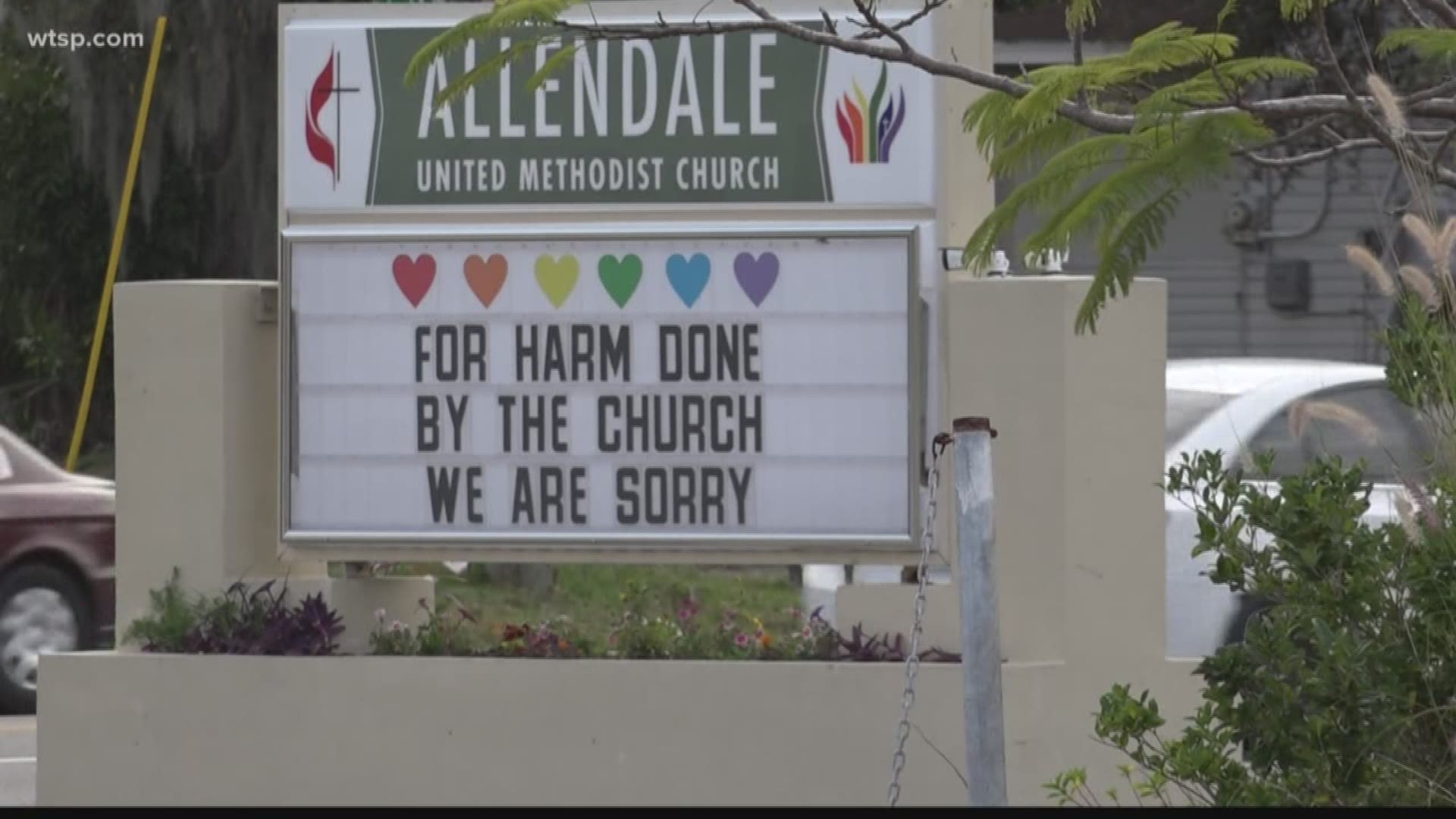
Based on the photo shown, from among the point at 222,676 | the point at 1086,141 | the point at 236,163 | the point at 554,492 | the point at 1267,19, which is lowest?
the point at 222,676

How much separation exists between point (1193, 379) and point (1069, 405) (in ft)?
10.3

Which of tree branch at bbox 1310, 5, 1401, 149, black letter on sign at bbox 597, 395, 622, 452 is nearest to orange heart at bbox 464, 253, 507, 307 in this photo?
black letter on sign at bbox 597, 395, 622, 452

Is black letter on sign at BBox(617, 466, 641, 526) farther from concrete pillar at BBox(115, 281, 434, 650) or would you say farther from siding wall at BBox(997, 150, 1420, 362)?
siding wall at BBox(997, 150, 1420, 362)

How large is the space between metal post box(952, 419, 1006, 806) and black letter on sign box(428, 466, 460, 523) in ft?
10.9

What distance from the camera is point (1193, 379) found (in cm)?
1099

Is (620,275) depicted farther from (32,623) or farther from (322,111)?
(32,623)

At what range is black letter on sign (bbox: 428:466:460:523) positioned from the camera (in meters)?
8.52

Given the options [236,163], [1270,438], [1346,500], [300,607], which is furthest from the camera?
[236,163]

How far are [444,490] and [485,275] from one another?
84 cm

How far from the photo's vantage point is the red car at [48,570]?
512 inches

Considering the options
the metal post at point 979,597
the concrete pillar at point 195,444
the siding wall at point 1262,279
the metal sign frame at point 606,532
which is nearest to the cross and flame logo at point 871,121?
the metal sign frame at point 606,532

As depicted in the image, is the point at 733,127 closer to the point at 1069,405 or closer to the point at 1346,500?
the point at 1069,405

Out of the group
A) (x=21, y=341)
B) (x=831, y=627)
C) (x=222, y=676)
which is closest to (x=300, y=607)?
(x=222, y=676)

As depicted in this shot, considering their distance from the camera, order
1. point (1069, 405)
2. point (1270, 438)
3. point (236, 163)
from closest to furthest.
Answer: point (1069, 405) < point (1270, 438) < point (236, 163)
